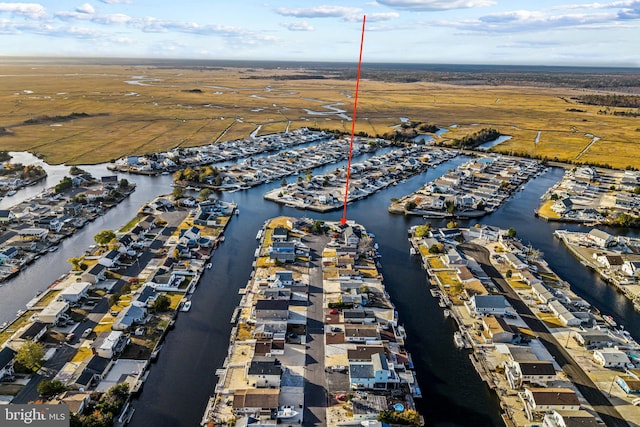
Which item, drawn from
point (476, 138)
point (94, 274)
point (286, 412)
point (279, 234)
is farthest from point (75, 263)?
point (476, 138)

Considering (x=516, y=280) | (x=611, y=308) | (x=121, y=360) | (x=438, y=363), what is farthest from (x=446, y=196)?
(x=121, y=360)

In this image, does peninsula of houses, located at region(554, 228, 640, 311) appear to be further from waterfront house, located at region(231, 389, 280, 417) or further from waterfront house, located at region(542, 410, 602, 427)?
waterfront house, located at region(231, 389, 280, 417)

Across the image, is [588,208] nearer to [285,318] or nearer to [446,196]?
[446,196]

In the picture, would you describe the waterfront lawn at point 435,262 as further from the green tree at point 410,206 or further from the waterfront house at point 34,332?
the waterfront house at point 34,332

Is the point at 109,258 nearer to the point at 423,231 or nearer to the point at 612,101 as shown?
the point at 423,231

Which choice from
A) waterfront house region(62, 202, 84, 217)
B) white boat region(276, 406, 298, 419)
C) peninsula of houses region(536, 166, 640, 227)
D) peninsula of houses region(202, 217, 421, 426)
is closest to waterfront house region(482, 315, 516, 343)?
peninsula of houses region(202, 217, 421, 426)

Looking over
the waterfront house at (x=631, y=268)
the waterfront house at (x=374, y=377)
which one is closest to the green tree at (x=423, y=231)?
the waterfront house at (x=631, y=268)

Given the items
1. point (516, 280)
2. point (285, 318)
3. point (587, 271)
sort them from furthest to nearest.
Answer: point (587, 271), point (516, 280), point (285, 318)
